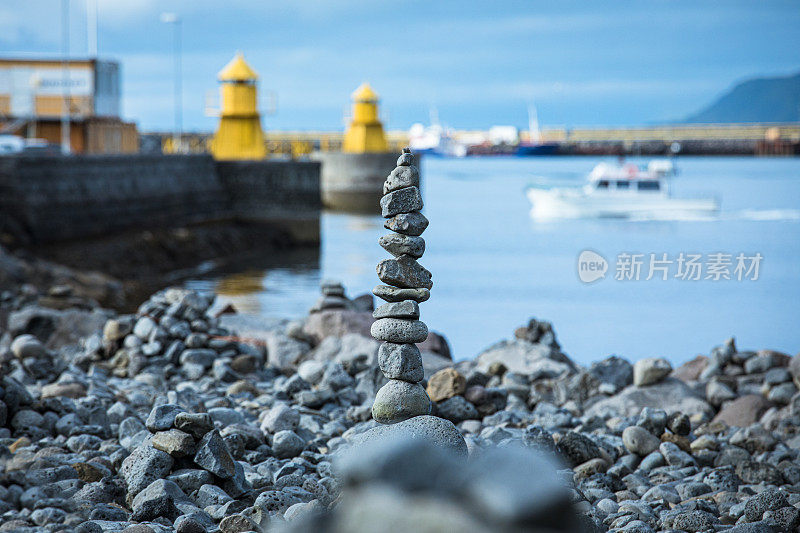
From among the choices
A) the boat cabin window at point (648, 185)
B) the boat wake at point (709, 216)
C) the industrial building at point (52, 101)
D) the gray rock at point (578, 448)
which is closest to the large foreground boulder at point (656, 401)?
the gray rock at point (578, 448)

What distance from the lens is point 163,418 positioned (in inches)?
182

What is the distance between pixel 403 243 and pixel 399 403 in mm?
701

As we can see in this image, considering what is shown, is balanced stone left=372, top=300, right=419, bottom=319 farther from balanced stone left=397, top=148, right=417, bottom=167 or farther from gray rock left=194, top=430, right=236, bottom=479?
gray rock left=194, top=430, right=236, bottom=479

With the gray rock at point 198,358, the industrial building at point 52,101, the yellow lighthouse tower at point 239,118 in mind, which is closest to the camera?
the gray rock at point 198,358

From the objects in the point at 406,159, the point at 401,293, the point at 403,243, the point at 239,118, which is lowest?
the point at 401,293

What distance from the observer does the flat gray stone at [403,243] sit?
157 inches

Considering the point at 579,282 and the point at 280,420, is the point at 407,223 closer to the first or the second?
the point at 280,420

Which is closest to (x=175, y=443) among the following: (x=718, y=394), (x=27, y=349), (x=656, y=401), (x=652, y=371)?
(x=27, y=349)

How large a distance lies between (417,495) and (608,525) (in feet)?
10.6

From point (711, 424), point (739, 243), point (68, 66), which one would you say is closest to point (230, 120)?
point (68, 66)

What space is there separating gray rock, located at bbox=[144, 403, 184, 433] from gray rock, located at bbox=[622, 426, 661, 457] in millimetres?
2833

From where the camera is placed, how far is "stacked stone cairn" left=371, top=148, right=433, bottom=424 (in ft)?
13.1

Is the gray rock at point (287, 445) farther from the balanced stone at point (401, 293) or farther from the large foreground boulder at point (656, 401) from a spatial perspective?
the large foreground boulder at point (656, 401)

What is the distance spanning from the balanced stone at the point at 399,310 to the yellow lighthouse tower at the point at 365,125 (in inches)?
1426
